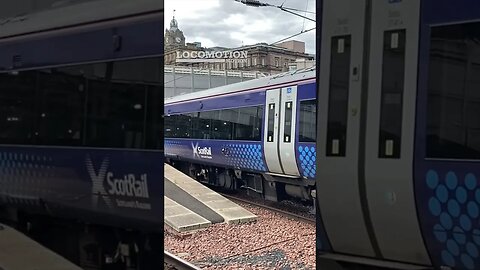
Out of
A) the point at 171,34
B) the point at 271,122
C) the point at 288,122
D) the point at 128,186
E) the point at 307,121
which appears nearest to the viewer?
the point at 128,186

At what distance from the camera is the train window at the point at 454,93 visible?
1763mm

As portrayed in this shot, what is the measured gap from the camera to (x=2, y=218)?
3.46 m

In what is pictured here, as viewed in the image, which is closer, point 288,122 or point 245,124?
point 288,122

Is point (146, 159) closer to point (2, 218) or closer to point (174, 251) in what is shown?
point (2, 218)

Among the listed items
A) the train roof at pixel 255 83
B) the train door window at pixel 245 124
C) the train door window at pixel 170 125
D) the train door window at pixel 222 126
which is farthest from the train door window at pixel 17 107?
the train door window at pixel 170 125

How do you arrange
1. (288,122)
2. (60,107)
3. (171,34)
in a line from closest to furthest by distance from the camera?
(60,107), (171,34), (288,122)

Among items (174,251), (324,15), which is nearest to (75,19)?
(324,15)

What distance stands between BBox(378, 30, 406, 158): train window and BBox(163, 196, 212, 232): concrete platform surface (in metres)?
6.43

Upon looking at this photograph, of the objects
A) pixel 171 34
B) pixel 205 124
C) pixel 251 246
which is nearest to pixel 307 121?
pixel 251 246

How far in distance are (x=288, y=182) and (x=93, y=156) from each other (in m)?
8.65

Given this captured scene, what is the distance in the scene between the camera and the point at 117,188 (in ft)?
8.48

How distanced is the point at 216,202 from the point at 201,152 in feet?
14.1

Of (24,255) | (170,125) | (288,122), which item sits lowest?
(24,255)

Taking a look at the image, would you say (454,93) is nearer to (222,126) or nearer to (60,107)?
(60,107)
